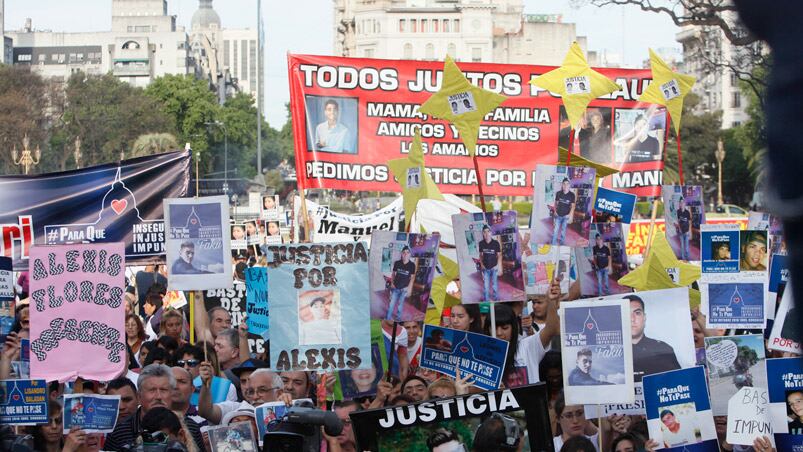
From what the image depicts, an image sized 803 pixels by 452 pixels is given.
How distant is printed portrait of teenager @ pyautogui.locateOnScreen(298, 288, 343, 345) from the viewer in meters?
6.38

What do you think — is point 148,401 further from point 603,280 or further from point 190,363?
point 603,280

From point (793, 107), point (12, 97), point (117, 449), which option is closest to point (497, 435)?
point (117, 449)

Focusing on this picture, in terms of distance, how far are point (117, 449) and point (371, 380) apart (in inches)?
69.1

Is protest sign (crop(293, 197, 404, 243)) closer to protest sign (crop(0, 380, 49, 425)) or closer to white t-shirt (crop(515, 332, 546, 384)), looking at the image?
white t-shirt (crop(515, 332, 546, 384))

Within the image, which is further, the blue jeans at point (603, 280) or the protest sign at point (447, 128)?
the protest sign at point (447, 128)

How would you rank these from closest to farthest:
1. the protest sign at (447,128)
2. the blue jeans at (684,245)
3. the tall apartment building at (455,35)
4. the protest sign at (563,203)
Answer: the protest sign at (563,203) < the blue jeans at (684,245) < the protest sign at (447,128) < the tall apartment building at (455,35)

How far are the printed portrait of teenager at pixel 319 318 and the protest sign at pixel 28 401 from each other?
4.66 feet

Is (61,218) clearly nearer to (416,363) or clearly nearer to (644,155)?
(416,363)

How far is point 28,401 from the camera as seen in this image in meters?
5.61

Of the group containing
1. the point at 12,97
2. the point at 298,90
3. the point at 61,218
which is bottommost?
the point at 61,218

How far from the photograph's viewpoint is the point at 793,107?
39.6 inches

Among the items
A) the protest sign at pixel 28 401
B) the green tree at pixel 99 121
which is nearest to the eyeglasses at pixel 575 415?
the protest sign at pixel 28 401

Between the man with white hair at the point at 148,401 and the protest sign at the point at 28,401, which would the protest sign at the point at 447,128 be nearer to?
the man with white hair at the point at 148,401

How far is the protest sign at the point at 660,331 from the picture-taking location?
6.18m
